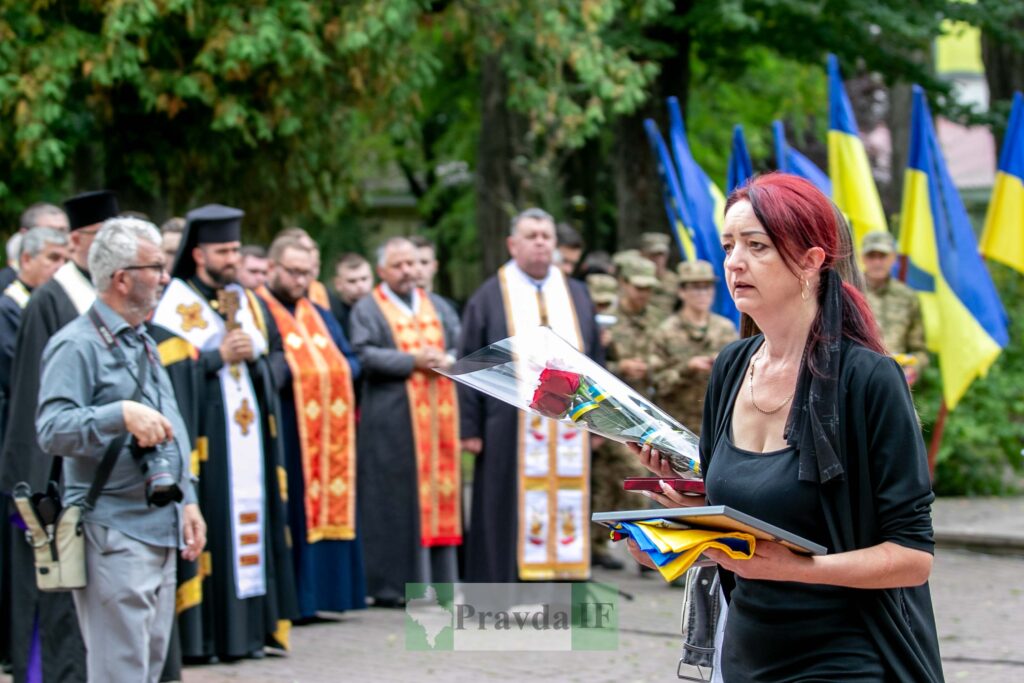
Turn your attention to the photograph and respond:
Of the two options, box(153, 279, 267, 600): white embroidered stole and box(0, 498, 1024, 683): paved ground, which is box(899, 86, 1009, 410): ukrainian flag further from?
box(153, 279, 267, 600): white embroidered stole

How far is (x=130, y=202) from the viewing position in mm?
14250

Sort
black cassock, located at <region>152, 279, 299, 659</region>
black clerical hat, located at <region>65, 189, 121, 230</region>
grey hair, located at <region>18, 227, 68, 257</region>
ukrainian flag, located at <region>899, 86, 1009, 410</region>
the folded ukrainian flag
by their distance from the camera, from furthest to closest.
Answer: ukrainian flag, located at <region>899, 86, 1009, 410</region> → grey hair, located at <region>18, 227, 68, 257</region> → black cassock, located at <region>152, 279, 299, 659</region> → black clerical hat, located at <region>65, 189, 121, 230</region> → the folded ukrainian flag

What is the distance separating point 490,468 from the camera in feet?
34.2

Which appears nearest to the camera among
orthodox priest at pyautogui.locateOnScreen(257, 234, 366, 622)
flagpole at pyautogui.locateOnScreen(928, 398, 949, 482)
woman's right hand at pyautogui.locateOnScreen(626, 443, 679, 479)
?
woman's right hand at pyautogui.locateOnScreen(626, 443, 679, 479)

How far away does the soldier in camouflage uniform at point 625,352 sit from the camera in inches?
464

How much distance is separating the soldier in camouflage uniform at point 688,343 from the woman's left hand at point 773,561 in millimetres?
8067

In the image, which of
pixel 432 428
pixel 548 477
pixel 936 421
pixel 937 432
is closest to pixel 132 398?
pixel 548 477

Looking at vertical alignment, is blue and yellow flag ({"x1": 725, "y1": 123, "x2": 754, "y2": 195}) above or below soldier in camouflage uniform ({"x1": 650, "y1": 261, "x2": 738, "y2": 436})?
above

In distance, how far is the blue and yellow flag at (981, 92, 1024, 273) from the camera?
13.1 metres

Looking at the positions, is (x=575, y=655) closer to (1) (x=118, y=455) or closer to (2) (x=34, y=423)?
(2) (x=34, y=423)

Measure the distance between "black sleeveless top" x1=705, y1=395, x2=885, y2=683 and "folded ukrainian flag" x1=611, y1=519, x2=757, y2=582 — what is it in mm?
196

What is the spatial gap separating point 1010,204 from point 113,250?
30.3 feet

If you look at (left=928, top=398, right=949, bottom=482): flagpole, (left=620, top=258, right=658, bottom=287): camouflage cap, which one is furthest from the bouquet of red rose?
(left=928, top=398, right=949, bottom=482): flagpole

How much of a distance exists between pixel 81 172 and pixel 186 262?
699cm
